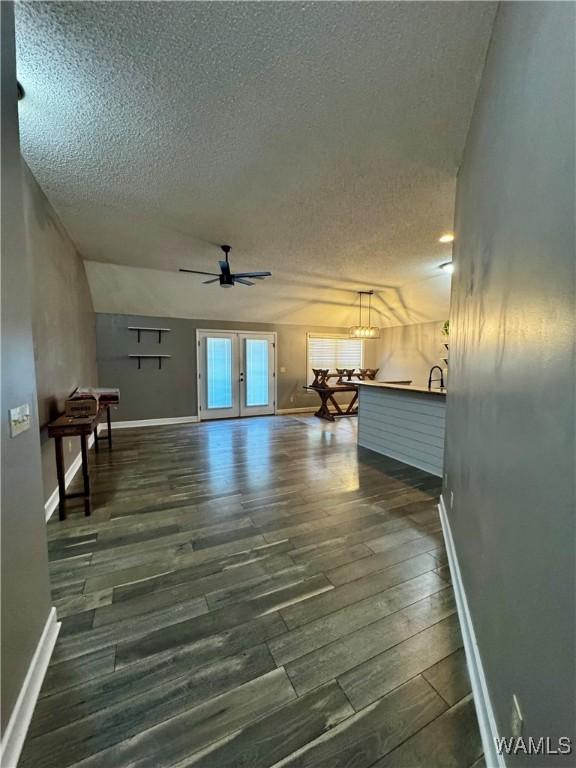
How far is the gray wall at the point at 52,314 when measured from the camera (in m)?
2.71

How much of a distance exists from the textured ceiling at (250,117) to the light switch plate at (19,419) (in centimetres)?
173

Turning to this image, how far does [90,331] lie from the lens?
5.51 meters

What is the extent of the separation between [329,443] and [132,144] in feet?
14.3

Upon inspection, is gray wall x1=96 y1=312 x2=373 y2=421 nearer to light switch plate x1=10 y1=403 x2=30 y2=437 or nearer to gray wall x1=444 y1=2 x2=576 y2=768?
light switch plate x1=10 y1=403 x2=30 y2=437

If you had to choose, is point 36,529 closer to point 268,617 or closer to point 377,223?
point 268,617

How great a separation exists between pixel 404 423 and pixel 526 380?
3.29m

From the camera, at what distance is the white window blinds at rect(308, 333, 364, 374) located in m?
8.30

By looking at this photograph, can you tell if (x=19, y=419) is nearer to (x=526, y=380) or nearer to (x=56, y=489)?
(x=526, y=380)

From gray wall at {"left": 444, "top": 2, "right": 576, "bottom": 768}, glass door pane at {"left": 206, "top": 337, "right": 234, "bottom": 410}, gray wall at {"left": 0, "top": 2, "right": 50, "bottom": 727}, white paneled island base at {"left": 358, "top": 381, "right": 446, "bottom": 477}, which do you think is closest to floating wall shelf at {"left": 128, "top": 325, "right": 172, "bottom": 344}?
glass door pane at {"left": 206, "top": 337, "right": 234, "bottom": 410}

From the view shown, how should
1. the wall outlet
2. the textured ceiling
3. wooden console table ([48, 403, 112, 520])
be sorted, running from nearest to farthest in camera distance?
the wall outlet
the textured ceiling
wooden console table ([48, 403, 112, 520])

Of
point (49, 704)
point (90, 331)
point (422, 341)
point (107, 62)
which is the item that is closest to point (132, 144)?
point (107, 62)

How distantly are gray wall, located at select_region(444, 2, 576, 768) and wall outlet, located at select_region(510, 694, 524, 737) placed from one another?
0.03 m

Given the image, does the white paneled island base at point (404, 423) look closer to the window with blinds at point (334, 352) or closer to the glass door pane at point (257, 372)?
the glass door pane at point (257, 372)

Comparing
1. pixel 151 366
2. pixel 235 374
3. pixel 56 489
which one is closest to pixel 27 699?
pixel 56 489
